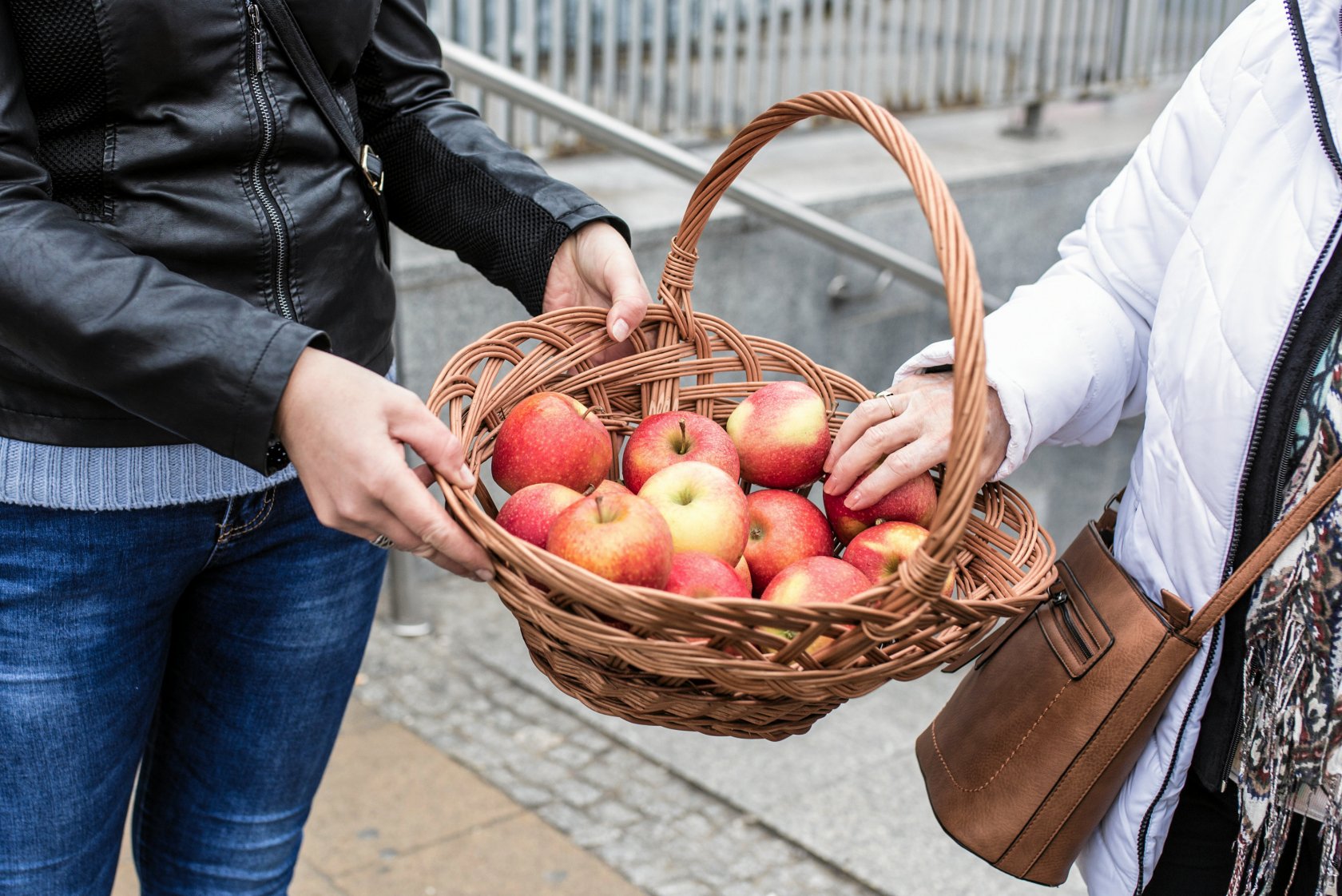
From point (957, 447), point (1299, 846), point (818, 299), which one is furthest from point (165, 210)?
A: point (818, 299)

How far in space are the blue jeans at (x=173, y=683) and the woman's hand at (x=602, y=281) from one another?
42 centimetres

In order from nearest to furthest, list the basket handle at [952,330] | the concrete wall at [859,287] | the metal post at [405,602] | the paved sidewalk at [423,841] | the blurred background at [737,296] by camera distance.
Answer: the basket handle at [952,330], the paved sidewalk at [423,841], the blurred background at [737,296], the metal post at [405,602], the concrete wall at [859,287]

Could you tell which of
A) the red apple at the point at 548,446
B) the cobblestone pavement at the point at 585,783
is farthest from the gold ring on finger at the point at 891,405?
the cobblestone pavement at the point at 585,783

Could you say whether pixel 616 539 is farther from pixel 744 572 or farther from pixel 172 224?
pixel 172 224

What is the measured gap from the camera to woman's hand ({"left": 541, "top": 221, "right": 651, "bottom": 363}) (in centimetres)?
156

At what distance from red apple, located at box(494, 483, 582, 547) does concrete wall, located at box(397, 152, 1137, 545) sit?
79.8 inches

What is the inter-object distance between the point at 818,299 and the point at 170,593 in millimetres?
3191

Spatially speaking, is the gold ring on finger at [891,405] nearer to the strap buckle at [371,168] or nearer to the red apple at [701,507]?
the red apple at [701,507]

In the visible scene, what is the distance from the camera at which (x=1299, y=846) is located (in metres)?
1.30

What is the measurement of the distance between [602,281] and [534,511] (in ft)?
1.28

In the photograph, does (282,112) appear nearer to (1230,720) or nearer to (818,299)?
(1230,720)

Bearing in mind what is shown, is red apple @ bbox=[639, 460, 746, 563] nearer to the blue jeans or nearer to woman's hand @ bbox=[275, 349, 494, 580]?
woman's hand @ bbox=[275, 349, 494, 580]

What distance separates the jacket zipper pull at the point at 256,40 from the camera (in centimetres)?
131

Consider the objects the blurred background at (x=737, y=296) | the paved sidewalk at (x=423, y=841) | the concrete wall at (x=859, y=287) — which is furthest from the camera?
the concrete wall at (x=859, y=287)
